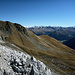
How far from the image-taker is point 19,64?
31.9 metres

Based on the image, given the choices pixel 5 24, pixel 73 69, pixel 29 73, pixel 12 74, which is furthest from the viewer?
pixel 5 24

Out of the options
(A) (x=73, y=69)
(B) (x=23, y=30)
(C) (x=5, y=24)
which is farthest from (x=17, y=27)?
(A) (x=73, y=69)

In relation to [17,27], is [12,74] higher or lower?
lower

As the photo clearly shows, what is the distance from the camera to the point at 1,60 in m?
30.0

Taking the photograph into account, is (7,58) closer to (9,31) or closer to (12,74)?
(12,74)

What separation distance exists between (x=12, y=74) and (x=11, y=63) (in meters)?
4.62

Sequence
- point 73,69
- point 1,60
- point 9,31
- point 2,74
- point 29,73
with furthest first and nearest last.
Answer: point 9,31
point 73,69
point 29,73
point 1,60
point 2,74

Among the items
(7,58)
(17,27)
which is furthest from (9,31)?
(7,58)

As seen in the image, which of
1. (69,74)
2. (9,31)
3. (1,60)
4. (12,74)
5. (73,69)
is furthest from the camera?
(9,31)

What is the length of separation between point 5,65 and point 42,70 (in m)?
17.6

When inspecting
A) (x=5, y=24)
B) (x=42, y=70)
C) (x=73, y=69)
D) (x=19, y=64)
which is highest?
(x=5, y=24)

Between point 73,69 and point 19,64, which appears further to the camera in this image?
point 73,69

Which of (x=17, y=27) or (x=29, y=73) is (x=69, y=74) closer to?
(x=29, y=73)

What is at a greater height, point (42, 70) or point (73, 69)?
point (42, 70)
